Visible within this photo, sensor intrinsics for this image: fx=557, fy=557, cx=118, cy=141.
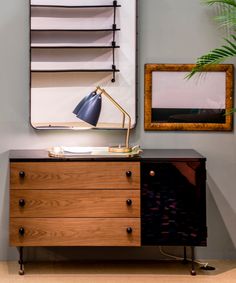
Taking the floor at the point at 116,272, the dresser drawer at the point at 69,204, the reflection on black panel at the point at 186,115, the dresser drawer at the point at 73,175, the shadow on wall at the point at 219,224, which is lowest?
the floor at the point at 116,272

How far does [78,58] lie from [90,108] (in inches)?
15.9

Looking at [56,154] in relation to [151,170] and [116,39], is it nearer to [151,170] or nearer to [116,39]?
[151,170]

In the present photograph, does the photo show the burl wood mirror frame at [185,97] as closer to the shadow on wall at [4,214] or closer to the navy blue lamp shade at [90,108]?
the navy blue lamp shade at [90,108]

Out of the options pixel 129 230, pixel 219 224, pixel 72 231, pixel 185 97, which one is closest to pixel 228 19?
pixel 185 97

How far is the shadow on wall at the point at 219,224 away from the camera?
145 inches

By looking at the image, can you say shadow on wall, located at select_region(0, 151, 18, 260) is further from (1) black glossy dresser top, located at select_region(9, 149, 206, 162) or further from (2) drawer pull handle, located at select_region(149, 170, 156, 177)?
(2) drawer pull handle, located at select_region(149, 170, 156, 177)

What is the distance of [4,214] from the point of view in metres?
3.66

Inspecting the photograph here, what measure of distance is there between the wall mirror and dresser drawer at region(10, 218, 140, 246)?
0.68 metres

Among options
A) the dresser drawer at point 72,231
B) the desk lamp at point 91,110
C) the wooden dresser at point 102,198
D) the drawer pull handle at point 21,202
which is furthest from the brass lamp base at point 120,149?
the drawer pull handle at point 21,202

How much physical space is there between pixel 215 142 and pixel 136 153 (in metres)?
0.63

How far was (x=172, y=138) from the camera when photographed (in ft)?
12.0

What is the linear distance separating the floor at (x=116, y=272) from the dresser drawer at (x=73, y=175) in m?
0.55

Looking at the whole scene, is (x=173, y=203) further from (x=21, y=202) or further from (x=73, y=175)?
(x=21, y=202)

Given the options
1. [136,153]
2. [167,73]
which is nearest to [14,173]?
[136,153]
